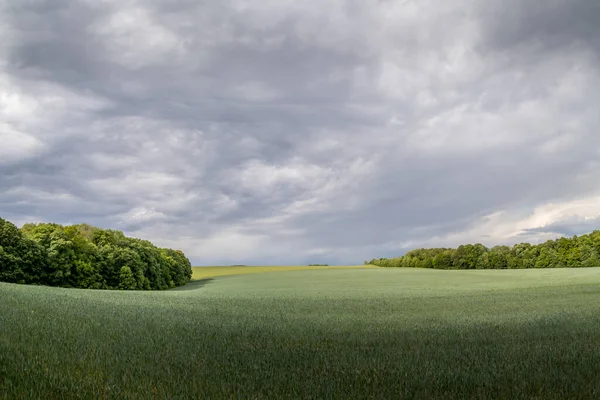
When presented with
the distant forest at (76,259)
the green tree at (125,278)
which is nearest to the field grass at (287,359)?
the distant forest at (76,259)

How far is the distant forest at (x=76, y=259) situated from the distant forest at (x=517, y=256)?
7792 centimetres

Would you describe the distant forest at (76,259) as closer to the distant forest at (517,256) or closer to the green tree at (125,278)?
the green tree at (125,278)

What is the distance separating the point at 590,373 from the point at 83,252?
2538 inches

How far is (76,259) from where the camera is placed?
61.0 m

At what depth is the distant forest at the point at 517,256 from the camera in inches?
3979

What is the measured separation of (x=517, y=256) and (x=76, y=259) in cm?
9908

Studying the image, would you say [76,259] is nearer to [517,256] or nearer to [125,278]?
[125,278]

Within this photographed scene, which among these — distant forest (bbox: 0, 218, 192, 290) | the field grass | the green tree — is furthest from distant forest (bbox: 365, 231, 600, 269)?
the field grass

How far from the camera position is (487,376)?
892 centimetres

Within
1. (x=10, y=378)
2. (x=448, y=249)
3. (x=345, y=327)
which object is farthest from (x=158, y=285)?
(x=448, y=249)

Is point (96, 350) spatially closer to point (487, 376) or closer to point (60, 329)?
point (60, 329)

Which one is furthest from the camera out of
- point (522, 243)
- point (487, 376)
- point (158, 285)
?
point (522, 243)

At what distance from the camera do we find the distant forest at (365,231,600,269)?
101 metres

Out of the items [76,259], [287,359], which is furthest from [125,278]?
[287,359]
